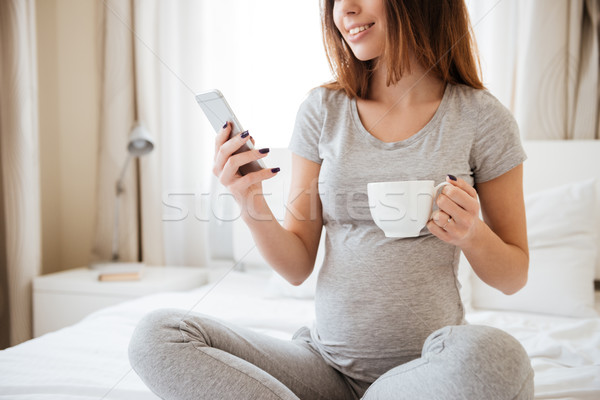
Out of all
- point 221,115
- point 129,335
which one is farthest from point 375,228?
point 129,335

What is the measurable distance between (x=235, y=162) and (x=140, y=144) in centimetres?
136

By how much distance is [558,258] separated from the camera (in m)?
1.40

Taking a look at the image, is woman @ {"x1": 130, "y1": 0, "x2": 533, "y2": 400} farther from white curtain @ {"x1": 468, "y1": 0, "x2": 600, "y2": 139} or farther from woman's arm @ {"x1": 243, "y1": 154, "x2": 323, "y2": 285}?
white curtain @ {"x1": 468, "y1": 0, "x2": 600, "y2": 139}

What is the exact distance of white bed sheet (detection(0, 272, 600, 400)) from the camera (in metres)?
0.84

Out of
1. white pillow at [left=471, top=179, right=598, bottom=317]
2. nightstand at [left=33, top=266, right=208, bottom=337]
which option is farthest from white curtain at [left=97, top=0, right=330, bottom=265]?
white pillow at [left=471, top=179, right=598, bottom=317]

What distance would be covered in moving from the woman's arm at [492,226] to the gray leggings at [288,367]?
0.45 ft

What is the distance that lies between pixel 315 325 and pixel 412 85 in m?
0.48

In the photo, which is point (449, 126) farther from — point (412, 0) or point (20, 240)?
point (20, 240)

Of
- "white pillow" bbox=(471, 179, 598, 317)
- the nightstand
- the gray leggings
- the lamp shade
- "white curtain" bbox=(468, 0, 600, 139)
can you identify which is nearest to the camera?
the gray leggings

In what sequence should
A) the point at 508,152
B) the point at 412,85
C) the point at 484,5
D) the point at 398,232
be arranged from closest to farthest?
the point at 398,232, the point at 508,152, the point at 412,85, the point at 484,5

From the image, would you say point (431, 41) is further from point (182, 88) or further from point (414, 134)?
point (182, 88)

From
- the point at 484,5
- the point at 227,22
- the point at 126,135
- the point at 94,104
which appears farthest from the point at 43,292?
the point at 484,5

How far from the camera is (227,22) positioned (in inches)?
80.7

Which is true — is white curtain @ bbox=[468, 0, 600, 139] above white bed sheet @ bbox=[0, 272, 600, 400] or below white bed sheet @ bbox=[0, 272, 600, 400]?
above
